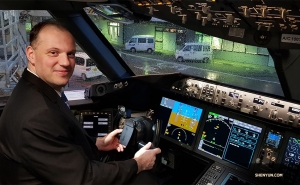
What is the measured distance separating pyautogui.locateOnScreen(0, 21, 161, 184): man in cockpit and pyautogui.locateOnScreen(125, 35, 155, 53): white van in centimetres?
167

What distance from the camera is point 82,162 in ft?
3.55

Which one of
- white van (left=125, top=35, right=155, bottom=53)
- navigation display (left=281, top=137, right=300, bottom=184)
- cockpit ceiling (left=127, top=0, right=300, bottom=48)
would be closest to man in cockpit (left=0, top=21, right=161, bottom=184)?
cockpit ceiling (left=127, top=0, right=300, bottom=48)

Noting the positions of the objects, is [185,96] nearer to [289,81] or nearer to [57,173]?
[289,81]

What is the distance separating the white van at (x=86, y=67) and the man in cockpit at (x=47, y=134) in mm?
1745

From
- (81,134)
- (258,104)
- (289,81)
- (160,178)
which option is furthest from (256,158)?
(81,134)

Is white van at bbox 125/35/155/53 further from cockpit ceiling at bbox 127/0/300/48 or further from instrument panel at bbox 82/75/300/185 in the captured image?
cockpit ceiling at bbox 127/0/300/48

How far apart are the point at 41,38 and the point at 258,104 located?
4.94 ft

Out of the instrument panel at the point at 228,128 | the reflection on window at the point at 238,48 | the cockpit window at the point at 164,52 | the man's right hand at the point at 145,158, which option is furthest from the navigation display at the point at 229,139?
the man's right hand at the point at 145,158

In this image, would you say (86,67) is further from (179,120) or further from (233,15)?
(233,15)

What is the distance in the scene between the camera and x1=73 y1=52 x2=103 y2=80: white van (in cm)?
298

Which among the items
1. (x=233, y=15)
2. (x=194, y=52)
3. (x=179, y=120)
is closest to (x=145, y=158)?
(x=233, y=15)

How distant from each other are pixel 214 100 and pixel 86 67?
1379mm

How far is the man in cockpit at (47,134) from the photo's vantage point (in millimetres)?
1048

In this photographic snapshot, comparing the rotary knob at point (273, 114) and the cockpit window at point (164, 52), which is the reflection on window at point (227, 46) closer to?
the cockpit window at point (164, 52)
